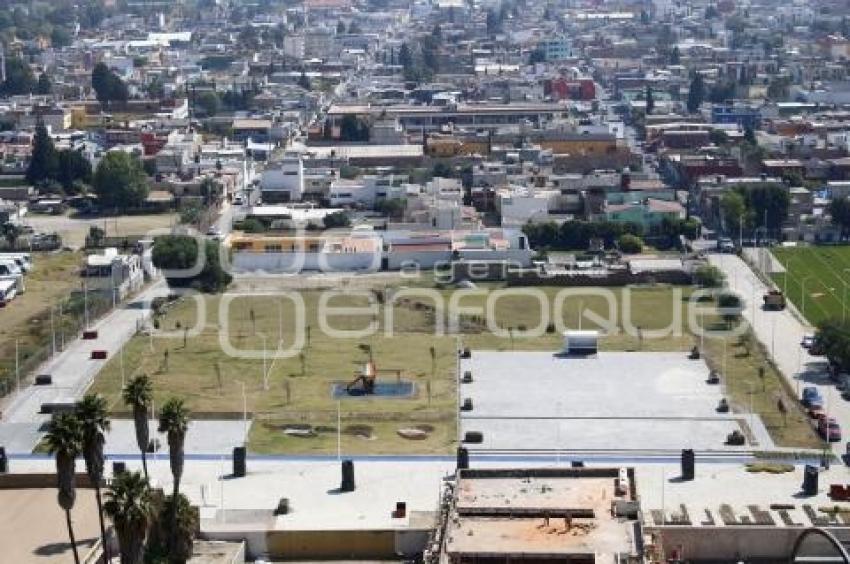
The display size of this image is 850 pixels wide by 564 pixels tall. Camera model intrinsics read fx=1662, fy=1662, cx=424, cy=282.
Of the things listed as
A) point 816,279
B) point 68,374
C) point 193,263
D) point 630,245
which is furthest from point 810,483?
point 630,245

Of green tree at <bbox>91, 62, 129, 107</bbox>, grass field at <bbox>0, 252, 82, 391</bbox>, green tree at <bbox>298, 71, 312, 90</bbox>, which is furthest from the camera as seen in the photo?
green tree at <bbox>298, 71, 312, 90</bbox>

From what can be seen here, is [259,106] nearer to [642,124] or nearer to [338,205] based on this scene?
[642,124]

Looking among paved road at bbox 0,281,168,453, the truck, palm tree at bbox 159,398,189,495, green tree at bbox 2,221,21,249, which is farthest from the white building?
palm tree at bbox 159,398,189,495

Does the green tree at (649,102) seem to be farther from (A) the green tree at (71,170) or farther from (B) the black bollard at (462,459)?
(B) the black bollard at (462,459)

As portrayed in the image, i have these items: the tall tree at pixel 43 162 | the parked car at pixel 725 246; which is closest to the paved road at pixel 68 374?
the parked car at pixel 725 246

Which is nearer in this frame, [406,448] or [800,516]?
[800,516]

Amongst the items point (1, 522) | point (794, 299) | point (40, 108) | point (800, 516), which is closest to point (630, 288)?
point (794, 299)

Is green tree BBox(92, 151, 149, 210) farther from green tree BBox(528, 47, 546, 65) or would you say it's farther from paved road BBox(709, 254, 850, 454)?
green tree BBox(528, 47, 546, 65)
